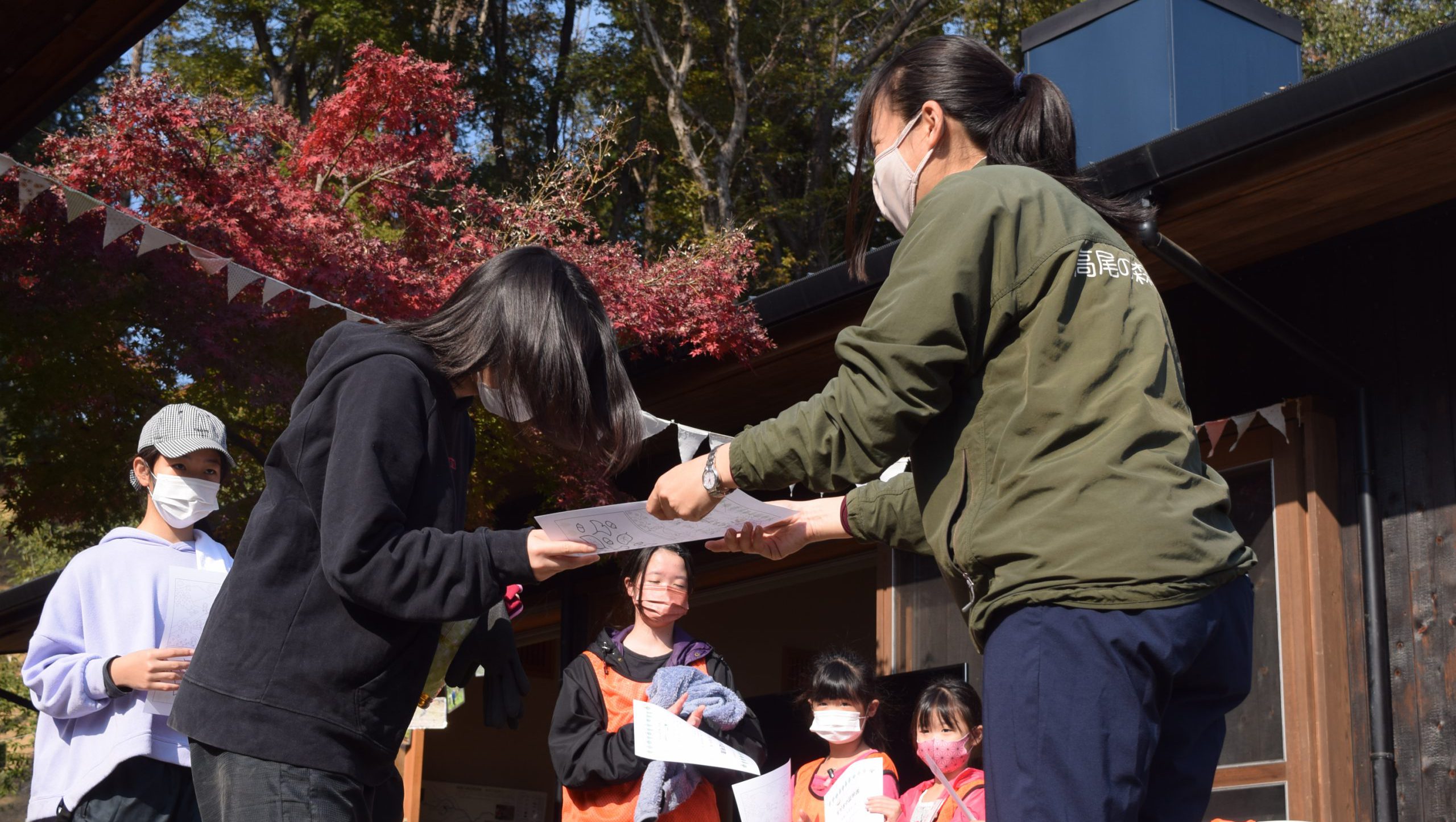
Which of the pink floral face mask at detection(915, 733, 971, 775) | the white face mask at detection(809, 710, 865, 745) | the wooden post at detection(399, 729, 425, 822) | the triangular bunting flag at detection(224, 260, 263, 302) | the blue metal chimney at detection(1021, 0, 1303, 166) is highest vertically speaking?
the blue metal chimney at detection(1021, 0, 1303, 166)

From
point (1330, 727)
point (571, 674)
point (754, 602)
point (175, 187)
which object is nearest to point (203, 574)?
point (571, 674)

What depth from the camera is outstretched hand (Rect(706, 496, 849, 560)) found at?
9.07 ft

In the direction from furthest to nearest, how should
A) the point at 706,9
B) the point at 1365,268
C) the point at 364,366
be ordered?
the point at 706,9 < the point at 1365,268 < the point at 364,366

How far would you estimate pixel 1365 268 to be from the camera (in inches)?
214

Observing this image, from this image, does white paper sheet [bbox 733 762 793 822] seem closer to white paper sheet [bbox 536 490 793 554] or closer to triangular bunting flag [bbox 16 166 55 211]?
white paper sheet [bbox 536 490 793 554]

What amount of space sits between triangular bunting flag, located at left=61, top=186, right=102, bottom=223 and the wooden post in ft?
15.3

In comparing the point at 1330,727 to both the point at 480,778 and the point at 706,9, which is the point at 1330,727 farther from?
the point at 706,9

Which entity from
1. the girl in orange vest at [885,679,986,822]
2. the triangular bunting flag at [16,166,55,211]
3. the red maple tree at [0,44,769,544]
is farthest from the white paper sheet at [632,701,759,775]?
the triangular bunting flag at [16,166,55,211]

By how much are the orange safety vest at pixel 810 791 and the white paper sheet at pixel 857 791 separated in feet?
0.43

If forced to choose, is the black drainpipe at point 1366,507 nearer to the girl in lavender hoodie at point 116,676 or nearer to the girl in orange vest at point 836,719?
the girl in orange vest at point 836,719

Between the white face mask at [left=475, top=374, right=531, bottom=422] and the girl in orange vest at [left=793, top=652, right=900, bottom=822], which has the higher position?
the white face mask at [left=475, top=374, right=531, bottom=422]

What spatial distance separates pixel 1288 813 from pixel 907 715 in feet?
4.92

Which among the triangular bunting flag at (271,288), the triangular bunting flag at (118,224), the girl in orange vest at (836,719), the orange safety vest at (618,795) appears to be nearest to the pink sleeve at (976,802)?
the girl in orange vest at (836,719)

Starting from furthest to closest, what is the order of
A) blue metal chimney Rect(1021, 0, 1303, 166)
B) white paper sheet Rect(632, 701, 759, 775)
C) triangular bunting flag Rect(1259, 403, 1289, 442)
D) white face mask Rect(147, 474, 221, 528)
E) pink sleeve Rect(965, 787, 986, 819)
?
blue metal chimney Rect(1021, 0, 1303, 166) < triangular bunting flag Rect(1259, 403, 1289, 442) < pink sleeve Rect(965, 787, 986, 819) < white paper sheet Rect(632, 701, 759, 775) < white face mask Rect(147, 474, 221, 528)
